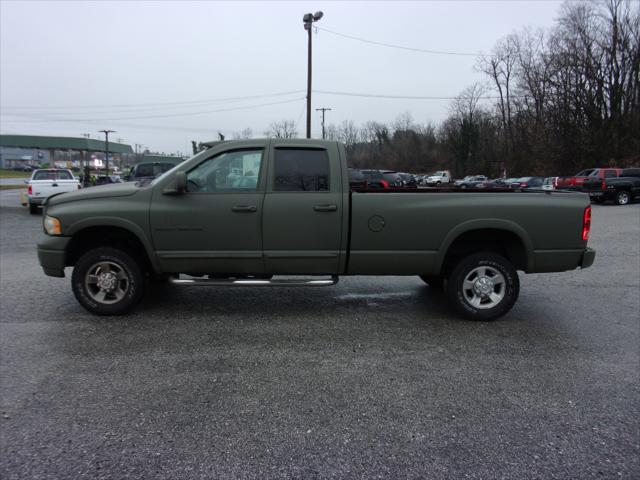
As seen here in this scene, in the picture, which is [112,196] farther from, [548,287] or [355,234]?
[548,287]

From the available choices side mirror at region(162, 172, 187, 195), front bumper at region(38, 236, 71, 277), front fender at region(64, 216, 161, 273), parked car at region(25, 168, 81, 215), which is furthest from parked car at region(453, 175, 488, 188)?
front bumper at region(38, 236, 71, 277)

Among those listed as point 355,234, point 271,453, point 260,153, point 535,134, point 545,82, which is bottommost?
point 271,453

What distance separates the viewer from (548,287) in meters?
6.73

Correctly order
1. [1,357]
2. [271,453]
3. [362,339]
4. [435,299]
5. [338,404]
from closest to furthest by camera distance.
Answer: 1. [271,453]
2. [338,404]
3. [1,357]
4. [362,339]
5. [435,299]

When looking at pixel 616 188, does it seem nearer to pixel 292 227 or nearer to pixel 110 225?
pixel 292 227

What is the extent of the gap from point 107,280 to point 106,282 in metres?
0.03

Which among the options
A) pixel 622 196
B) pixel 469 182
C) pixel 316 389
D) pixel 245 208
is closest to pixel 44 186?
pixel 245 208

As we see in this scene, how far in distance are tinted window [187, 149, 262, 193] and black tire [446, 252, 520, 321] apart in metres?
2.45

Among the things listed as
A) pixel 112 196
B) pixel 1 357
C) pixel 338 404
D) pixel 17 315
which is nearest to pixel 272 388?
pixel 338 404

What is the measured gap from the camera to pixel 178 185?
15.5 feet

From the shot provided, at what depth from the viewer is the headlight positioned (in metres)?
4.92

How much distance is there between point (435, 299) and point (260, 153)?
2927 millimetres

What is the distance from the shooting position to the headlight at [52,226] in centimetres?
492

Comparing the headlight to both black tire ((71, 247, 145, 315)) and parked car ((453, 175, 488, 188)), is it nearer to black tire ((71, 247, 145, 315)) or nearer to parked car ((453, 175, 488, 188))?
black tire ((71, 247, 145, 315))
